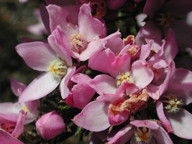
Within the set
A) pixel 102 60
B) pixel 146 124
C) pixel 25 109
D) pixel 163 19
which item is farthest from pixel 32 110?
pixel 163 19

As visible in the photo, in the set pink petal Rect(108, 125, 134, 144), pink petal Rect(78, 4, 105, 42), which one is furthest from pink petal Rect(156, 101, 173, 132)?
pink petal Rect(78, 4, 105, 42)

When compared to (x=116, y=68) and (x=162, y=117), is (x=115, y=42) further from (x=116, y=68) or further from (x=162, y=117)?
(x=162, y=117)

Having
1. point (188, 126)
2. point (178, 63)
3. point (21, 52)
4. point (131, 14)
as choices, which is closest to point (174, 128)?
point (188, 126)

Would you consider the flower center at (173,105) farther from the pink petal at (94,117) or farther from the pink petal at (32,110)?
the pink petal at (32,110)

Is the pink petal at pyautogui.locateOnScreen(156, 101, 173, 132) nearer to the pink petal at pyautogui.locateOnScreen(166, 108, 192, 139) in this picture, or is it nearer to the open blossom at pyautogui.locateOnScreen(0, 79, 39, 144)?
the pink petal at pyautogui.locateOnScreen(166, 108, 192, 139)

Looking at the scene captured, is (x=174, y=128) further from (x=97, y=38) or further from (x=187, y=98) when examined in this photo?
(x=97, y=38)

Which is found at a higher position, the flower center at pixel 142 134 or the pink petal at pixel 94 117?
the pink petal at pixel 94 117

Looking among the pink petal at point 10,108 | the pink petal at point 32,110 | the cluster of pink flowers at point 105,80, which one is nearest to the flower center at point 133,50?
the cluster of pink flowers at point 105,80
